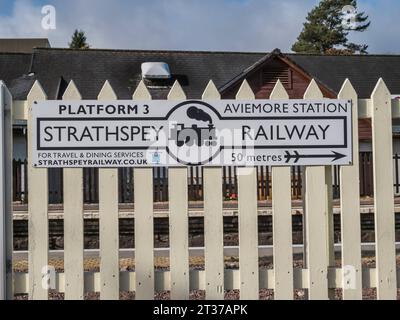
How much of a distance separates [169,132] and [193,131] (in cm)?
17

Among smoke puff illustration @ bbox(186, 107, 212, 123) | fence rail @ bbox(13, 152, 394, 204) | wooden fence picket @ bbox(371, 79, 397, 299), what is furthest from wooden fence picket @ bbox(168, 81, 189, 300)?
fence rail @ bbox(13, 152, 394, 204)

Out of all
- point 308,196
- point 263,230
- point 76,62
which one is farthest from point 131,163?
point 76,62

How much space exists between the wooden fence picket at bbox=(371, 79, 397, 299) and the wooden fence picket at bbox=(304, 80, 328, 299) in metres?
0.40

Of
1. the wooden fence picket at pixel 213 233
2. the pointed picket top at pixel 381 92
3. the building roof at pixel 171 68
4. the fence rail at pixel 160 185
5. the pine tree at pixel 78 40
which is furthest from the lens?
the pine tree at pixel 78 40

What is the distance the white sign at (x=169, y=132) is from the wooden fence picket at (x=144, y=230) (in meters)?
0.09

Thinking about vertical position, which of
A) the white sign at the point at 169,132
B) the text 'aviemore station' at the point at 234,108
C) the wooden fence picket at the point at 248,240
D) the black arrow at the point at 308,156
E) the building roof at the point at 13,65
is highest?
the building roof at the point at 13,65

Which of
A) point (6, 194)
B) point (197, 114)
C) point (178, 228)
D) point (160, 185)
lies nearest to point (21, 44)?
point (160, 185)

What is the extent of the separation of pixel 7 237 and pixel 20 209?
8.41 m

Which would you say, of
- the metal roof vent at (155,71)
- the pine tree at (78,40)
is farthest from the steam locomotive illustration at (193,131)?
the pine tree at (78,40)

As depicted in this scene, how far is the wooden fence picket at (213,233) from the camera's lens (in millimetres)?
4227

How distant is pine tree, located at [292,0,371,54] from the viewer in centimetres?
5941

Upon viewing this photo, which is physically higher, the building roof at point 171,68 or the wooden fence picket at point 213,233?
the building roof at point 171,68

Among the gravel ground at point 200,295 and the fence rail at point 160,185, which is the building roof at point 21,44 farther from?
the gravel ground at point 200,295

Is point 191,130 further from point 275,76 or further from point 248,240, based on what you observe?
point 275,76
